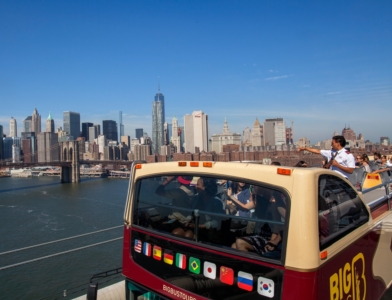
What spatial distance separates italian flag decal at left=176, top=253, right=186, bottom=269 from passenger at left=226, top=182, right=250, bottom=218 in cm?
43

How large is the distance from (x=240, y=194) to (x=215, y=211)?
197 millimetres

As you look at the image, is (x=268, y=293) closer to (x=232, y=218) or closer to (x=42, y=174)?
(x=232, y=218)

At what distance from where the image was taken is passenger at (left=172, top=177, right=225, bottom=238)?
1.98 meters

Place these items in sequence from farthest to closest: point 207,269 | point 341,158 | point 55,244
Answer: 1. point 55,244
2. point 341,158
3. point 207,269

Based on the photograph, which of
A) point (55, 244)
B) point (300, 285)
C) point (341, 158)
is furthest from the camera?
point (55, 244)

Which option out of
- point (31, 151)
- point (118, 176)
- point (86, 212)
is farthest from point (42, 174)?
point (86, 212)

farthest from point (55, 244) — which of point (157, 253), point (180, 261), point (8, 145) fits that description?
point (8, 145)

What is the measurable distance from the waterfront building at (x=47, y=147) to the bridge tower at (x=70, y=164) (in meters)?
32.5

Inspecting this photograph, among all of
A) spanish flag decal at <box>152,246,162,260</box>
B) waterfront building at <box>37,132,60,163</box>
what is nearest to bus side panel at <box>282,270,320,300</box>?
spanish flag decal at <box>152,246,162,260</box>

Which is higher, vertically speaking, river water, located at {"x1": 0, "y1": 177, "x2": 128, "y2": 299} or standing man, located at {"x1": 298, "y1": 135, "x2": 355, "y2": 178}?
standing man, located at {"x1": 298, "y1": 135, "x2": 355, "y2": 178}

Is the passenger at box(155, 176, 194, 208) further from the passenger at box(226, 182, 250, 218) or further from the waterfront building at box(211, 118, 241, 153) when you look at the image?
the waterfront building at box(211, 118, 241, 153)

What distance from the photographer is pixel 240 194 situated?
190 cm

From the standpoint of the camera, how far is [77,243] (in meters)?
17.4

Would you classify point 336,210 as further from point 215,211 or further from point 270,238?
A: point 215,211
